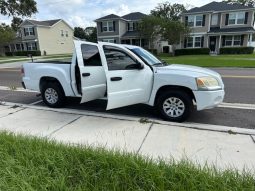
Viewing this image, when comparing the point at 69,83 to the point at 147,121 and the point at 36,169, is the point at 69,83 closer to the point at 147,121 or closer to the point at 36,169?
the point at 147,121

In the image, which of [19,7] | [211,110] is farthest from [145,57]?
[19,7]

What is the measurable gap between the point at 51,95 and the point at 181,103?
376 cm

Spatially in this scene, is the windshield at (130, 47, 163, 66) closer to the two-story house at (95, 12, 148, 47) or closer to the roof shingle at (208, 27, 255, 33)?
the roof shingle at (208, 27, 255, 33)

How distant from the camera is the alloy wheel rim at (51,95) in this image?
6790mm

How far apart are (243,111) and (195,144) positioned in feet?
8.93

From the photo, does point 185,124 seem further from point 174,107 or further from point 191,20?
point 191,20

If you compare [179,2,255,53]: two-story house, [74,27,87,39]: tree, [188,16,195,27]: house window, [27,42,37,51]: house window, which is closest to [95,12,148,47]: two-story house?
[188,16,195,27]: house window

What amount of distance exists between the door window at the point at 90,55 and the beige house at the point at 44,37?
147 ft

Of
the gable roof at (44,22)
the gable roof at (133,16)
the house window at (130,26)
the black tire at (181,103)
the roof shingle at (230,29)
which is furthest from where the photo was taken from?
the gable roof at (44,22)

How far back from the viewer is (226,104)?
6.97 meters

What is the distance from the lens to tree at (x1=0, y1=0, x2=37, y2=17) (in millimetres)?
22484

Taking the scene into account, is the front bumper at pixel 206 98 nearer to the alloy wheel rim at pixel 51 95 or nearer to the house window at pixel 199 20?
the alloy wheel rim at pixel 51 95

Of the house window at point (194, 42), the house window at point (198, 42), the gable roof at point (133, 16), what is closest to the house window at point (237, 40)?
the house window at point (194, 42)

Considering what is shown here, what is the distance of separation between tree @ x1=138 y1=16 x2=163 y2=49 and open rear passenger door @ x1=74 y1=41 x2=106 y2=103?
27.7 m
